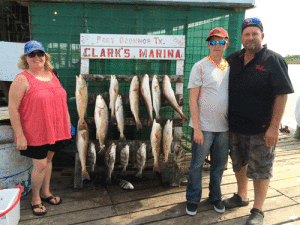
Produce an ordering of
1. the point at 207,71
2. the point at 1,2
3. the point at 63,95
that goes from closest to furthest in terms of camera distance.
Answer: the point at 207,71 < the point at 63,95 < the point at 1,2

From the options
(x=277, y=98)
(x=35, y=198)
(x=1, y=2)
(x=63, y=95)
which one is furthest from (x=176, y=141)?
(x=1, y=2)

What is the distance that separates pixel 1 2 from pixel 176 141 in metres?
4.26

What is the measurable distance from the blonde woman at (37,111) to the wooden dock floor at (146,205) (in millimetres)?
343

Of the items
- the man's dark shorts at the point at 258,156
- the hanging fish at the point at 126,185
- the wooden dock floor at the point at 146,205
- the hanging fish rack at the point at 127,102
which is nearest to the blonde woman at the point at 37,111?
the wooden dock floor at the point at 146,205

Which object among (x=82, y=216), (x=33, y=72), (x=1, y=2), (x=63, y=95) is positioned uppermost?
(x=1, y=2)

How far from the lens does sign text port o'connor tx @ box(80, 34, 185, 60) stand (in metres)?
3.29

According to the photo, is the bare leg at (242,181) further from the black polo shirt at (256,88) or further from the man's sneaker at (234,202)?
the black polo shirt at (256,88)

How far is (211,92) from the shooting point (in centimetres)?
250

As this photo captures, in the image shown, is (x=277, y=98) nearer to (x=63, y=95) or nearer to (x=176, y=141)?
(x=176, y=141)

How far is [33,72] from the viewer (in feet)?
8.18

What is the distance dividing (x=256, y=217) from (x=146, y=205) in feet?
4.24

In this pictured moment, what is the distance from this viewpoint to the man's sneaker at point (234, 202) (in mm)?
2812

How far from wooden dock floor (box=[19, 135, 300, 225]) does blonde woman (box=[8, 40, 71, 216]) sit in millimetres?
343

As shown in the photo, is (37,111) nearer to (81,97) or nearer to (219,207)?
(81,97)
